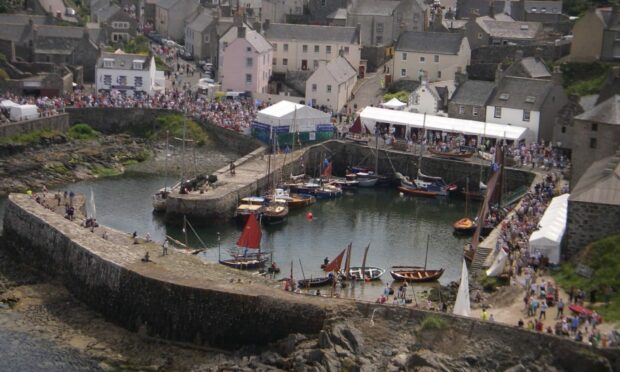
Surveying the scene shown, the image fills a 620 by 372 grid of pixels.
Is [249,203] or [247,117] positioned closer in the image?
[249,203]

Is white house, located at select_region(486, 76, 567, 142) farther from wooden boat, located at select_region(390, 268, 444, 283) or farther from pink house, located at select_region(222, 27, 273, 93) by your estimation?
wooden boat, located at select_region(390, 268, 444, 283)

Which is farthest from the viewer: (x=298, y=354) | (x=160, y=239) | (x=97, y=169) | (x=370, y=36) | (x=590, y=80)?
(x=370, y=36)

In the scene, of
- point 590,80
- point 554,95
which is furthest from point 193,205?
point 590,80

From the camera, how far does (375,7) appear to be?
8119cm

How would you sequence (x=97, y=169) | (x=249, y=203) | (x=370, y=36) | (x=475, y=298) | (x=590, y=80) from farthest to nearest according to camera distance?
(x=370, y=36) → (x=590, y=80) → (x=97, y=169) → (x=249, y=203) → (x=475, y=298)

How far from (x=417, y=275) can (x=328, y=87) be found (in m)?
27.4

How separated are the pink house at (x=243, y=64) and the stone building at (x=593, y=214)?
3524 centimetres

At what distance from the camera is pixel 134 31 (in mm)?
85250

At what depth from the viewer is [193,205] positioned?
5047cm

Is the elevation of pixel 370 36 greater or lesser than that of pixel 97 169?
greater

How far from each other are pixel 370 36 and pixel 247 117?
17.7 m

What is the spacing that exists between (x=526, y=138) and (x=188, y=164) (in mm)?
17757

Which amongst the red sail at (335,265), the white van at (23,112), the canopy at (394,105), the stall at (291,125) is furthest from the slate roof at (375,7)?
the red sail at (335,265)

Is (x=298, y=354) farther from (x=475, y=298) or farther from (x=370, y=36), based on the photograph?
(x=370, y=36)
